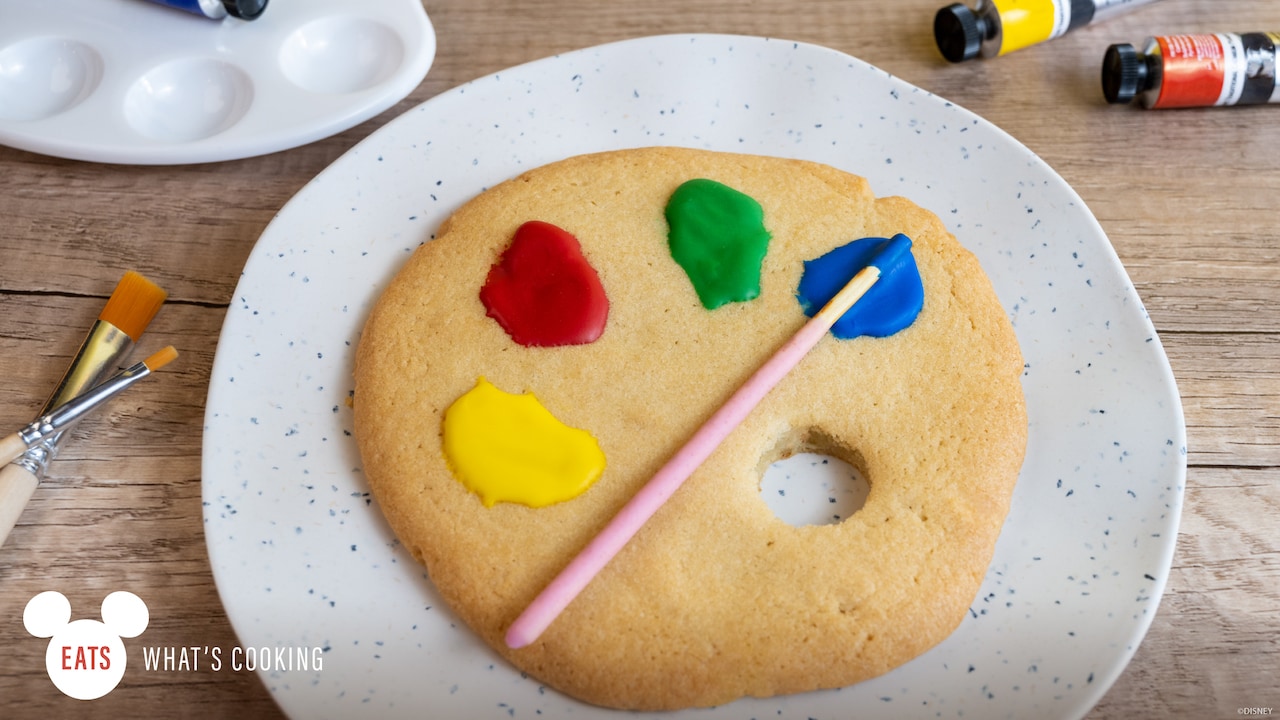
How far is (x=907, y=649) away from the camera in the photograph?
3.32ft

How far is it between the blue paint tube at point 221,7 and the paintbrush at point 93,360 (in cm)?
52

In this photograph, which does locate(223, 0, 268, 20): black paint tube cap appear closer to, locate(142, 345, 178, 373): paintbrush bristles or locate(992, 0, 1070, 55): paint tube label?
locate(142, 345, 178, 373): paintbrush bristles

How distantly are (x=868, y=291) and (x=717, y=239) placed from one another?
215 mm

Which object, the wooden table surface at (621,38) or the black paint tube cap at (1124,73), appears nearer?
the wooden table surface at (621,38)

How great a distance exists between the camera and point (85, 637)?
1.11 meters

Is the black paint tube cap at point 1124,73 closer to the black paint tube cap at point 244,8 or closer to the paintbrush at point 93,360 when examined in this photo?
the black paint tube cap at point 244,8

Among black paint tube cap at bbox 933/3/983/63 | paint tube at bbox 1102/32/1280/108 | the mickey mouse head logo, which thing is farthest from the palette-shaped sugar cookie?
paint tube at bbox 1102/32/1280/108

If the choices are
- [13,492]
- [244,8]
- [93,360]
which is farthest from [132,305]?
[244,8]

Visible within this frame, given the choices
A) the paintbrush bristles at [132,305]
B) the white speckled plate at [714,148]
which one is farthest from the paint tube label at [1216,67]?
the paintbrush bristles at [132,305]

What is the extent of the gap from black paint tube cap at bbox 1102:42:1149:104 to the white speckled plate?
0.37m

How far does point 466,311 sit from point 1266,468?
3.61ft

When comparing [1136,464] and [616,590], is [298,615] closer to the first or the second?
[616,590]

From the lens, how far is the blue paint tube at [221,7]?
156cm

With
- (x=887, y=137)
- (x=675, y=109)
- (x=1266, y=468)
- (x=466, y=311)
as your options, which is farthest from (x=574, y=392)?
(x=1266, y=468)
